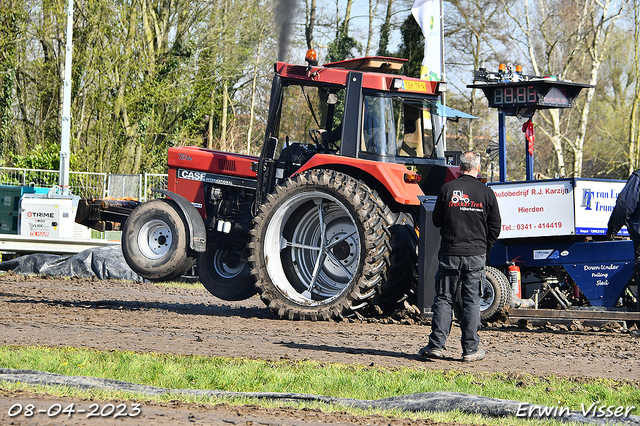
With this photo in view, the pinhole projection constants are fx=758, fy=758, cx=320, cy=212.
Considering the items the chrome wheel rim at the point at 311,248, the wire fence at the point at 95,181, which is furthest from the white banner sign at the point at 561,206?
the wire fence at the point at 95,181

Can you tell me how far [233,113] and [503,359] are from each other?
32385 millimetres

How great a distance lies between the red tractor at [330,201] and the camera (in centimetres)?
874

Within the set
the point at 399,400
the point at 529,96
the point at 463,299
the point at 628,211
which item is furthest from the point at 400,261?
the point at 399,400

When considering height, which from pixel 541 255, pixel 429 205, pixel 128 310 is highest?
pixel 429 205

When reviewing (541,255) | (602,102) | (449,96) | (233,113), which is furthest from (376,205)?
(602,102)

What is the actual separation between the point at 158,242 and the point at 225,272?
1209 mm

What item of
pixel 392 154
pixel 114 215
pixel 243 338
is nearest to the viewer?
pixel 243 338

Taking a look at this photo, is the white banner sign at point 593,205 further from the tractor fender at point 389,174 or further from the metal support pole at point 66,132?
the metal support pole at point 66,132

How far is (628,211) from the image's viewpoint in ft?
26.5

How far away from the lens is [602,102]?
142 feet

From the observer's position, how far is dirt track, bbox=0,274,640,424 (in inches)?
257

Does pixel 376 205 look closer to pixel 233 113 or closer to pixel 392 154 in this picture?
pixel 392 154

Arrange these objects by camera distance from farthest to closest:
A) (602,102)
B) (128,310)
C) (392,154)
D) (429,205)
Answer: (602,102), (128,310), (392,154), (429,205)

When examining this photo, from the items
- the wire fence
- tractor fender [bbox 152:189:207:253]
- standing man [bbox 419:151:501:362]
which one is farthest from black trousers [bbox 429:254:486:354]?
the wire fence
